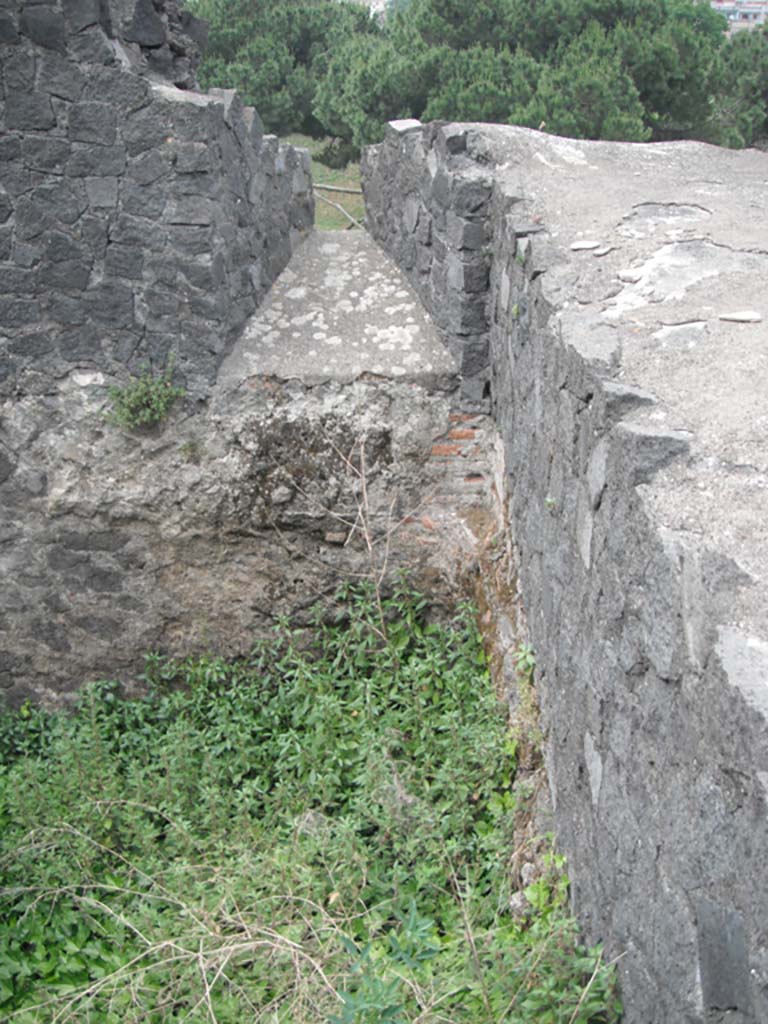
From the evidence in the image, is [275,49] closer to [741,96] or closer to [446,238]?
[741,96]

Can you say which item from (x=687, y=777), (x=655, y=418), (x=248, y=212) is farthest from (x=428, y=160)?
(x=687, y=777)

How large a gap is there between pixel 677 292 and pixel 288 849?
2.10m

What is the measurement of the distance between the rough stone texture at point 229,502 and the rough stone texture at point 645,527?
47cm

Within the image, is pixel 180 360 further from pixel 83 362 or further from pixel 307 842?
pixel 307 842

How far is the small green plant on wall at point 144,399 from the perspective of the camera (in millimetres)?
4016

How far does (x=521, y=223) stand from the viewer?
3414mm

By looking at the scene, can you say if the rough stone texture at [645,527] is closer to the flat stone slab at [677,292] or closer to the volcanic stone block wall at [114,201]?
the flat stone slab at [677,292]

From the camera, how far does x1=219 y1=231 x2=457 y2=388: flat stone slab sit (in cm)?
407

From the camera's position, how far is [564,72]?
8359 millimetres

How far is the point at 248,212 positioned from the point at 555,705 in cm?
275

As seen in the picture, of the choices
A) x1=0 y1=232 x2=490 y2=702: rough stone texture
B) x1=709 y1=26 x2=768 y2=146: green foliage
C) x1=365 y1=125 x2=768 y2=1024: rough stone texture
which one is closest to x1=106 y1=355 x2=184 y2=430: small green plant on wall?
x1=0 y1=232 x2=490 y2=702: rough stone texture

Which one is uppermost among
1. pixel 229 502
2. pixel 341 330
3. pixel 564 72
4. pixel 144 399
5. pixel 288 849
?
pixel 564 72

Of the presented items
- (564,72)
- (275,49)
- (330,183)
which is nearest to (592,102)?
(564,72)

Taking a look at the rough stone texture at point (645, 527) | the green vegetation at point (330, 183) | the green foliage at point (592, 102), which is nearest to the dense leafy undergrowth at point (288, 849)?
the rough stone texture at point (645, 527)
